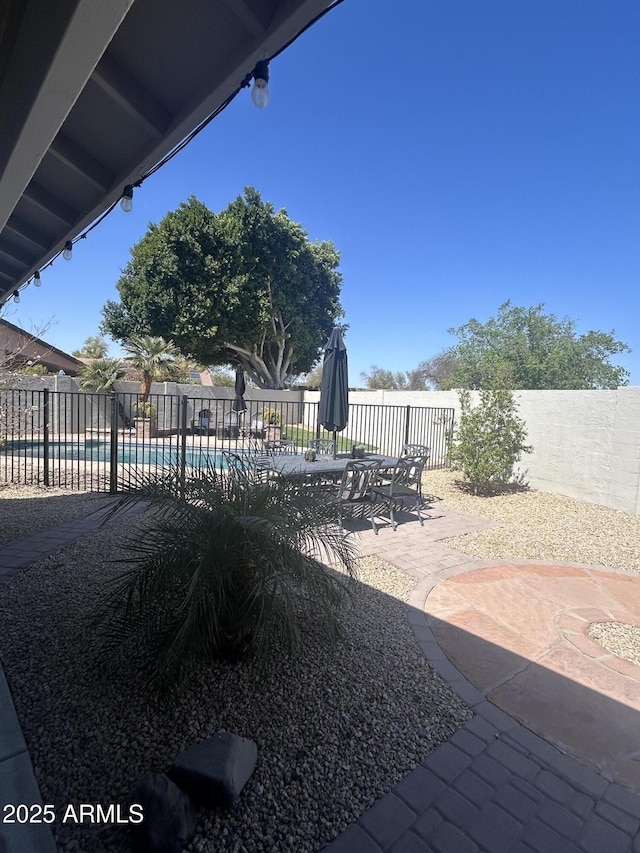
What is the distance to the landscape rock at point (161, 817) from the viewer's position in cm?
131

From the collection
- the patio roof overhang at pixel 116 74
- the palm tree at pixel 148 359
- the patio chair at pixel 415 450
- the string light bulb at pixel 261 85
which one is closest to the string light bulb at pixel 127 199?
the patio roof overhang at pixel 116 74

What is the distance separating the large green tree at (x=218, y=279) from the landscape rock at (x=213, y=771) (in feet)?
62.7

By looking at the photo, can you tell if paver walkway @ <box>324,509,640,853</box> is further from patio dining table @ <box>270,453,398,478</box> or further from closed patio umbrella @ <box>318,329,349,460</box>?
closed patio umbrella @ <box>318,329,349,460</box>

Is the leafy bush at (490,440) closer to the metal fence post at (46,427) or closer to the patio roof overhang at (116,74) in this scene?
the patio roof overhang at (116,74)

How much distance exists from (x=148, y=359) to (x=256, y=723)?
16.3 metres

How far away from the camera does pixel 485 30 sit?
20.4 feet

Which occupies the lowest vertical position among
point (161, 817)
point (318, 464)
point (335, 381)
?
point (161, 817)

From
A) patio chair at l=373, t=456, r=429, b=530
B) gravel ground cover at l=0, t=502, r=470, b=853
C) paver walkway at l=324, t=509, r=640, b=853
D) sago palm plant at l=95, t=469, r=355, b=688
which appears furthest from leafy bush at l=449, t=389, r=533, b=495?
sago palm plant at l=95, t=469, r=355, b=688

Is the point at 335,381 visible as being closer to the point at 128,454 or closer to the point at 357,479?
the point at 357,479

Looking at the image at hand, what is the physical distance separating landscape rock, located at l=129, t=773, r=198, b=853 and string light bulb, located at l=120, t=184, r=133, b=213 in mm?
4010

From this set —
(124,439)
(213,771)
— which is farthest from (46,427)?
(213,771)

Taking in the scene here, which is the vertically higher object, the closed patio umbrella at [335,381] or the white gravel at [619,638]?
the closed patio umbrella at [335,381]

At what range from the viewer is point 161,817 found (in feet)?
4.44

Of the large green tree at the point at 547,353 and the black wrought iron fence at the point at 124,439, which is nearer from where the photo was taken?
the black wrought iron fence at the point at 124,439
